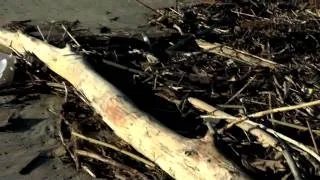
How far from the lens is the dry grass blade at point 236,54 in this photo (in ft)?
18.4

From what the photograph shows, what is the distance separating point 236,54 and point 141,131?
1913 mm

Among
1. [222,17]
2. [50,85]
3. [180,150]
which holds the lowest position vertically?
[222,17]

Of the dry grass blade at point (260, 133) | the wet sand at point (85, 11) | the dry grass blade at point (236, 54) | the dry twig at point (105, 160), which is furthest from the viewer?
the wet sand at point (85, 11)

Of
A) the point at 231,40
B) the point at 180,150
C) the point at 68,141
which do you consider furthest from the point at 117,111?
the point at 231,40

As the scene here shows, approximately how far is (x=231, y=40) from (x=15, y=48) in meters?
2.32

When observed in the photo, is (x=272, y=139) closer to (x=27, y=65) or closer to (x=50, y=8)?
(x=27, y=65)

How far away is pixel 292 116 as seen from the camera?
4609 millimetres

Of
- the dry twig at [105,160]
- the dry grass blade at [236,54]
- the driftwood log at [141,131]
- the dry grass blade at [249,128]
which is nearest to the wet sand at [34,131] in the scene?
the dry twig at [105,160]

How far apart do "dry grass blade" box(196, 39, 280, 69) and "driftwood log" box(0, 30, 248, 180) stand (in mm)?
1484

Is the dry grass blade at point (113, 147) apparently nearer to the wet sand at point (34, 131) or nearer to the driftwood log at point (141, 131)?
the driftwood log at point (141, 131)

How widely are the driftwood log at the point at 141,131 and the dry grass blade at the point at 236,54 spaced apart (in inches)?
58.4

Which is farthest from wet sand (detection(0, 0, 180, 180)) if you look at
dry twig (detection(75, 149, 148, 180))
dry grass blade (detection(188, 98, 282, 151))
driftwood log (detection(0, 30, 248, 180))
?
dry grass blade (detection(188, 98, 282, 151))

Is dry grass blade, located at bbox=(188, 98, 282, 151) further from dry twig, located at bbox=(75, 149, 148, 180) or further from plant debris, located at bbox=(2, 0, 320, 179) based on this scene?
dry twig, located at bbox=(75, 149, 148, 180)

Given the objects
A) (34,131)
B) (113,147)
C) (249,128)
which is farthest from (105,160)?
(249,128)
